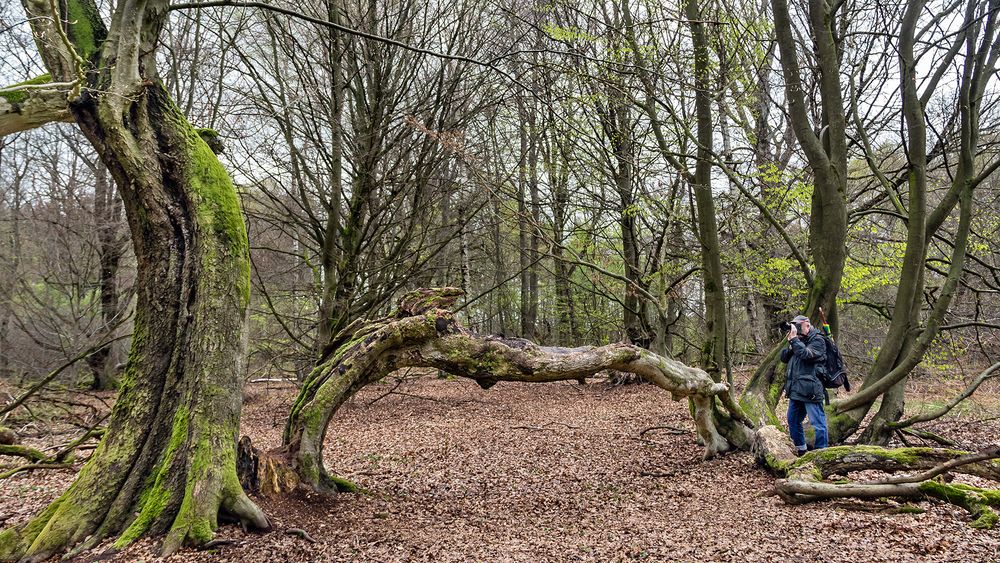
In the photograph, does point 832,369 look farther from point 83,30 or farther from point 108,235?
point 108,235

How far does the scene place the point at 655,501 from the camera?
506 cm

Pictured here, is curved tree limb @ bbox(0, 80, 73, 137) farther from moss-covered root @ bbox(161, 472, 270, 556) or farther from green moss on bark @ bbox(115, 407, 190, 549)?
moss-covered root @ bbox(161, 472, 270, 556)

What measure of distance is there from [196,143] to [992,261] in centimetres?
1425

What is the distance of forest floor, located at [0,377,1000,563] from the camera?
11.7 feet

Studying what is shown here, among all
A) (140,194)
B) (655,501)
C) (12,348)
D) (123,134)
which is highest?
(123,134)

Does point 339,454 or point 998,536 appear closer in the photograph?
point 998,536

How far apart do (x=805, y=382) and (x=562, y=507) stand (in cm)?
325

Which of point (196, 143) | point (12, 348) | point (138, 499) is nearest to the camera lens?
point (138, 499)

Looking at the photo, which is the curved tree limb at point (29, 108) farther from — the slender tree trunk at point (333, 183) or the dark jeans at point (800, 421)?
the dark jeans at point (800, 421)

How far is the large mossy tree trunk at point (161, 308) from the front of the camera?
3711 millimetres

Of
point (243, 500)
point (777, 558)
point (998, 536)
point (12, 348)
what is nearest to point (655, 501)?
point (777, 558)

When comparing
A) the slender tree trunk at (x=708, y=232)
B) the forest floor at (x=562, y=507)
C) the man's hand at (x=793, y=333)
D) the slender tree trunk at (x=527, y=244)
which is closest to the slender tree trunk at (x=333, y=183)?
the forest floor at (x=562, y=507)

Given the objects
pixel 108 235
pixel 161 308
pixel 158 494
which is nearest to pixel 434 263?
pixel 108 235

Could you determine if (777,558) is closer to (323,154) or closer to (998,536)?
(998,536)
